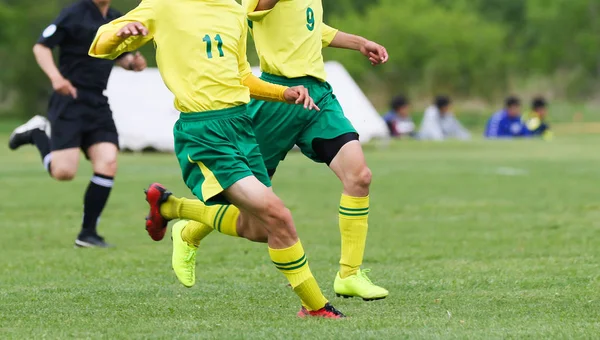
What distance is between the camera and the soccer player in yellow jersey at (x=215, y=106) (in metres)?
5.84

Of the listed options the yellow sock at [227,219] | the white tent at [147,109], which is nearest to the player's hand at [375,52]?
the yellow sock at [227,219]

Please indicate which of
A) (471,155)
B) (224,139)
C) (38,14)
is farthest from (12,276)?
(38,14)

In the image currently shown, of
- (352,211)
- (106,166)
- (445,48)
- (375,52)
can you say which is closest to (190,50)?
(352,211)

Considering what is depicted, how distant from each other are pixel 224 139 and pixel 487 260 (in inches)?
129

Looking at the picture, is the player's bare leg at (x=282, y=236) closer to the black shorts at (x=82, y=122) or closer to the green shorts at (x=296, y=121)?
the green shorts at (x=296, y=121)

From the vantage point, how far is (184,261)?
703 cm

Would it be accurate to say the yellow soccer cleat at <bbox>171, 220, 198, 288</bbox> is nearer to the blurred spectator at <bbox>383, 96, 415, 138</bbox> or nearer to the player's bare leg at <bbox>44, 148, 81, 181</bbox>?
the player's bare leg at <bbox>44, 148, 81, 181</bbox>

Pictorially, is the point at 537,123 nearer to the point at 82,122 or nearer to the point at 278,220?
the point at 82,122

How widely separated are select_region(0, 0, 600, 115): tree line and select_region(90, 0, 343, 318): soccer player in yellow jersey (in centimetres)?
4588

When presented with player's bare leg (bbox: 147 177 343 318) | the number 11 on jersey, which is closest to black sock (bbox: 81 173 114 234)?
the number 11 on jersey

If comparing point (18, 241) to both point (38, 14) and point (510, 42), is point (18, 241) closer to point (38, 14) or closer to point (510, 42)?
point (38, 14)

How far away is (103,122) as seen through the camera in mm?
9711

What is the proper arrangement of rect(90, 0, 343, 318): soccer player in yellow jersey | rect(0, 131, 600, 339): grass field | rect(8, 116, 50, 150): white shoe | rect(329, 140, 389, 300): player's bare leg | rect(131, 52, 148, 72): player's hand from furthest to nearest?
rect(8, 116, 50, 150): white shoe → rect(131, 52, 148, 72): player's hand → rect(329, 140, 389, 300): player's bare leg → rect(90, 0, 343, 318): soccer player in yellow jersey → rect(0, 131, 600, 339): grass field

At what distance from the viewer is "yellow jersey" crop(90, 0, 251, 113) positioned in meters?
5.99
